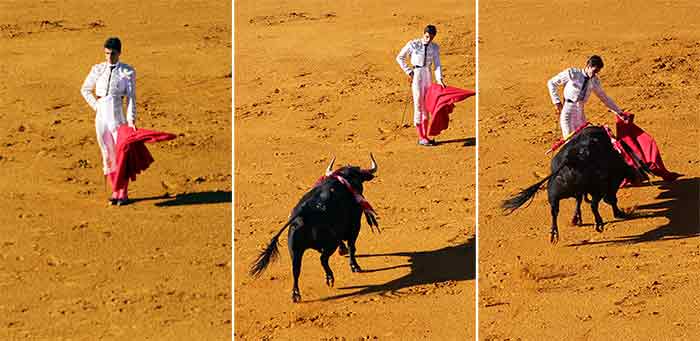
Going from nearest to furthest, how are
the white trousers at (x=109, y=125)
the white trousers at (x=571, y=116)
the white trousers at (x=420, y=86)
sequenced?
1. the white trousers at (x=109, y=125)
2. the white trousers at (x=571, y=116)
3. the white trousers at (x=420, y=86)

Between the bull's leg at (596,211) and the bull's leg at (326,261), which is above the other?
the bull's leg at (596,211)

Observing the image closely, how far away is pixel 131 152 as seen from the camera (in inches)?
614

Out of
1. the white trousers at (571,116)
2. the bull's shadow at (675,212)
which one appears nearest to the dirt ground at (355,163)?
the white trousers at (571,116)

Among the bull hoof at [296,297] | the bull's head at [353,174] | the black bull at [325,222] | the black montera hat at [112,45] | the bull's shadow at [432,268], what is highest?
the black montera hat at [112,45]

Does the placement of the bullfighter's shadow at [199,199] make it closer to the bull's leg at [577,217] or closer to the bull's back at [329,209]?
the bull's back at [329,209]

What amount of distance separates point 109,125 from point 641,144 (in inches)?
187

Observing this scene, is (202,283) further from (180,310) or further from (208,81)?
(208,81)

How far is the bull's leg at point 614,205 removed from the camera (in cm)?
1548

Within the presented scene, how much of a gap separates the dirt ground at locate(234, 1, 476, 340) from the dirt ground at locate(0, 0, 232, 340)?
30 centimetres

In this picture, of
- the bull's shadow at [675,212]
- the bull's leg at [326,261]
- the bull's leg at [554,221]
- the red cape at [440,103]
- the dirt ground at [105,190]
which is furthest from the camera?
the red cape at [440,103]

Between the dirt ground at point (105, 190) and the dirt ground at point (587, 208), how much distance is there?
2405mm

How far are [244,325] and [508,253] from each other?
2.46m

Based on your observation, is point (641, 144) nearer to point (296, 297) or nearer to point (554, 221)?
point (554, 221)

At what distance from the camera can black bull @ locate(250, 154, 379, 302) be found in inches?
537
